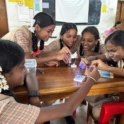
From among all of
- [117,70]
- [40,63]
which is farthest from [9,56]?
[117,70]

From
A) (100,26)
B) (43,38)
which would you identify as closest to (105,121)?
(43,38)

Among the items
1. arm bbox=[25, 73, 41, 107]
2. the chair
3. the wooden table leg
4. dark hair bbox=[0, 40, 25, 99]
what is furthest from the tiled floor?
dark hair bbox=[0, 40, 25, 99]

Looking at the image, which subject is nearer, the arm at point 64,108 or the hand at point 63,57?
the arm at point 64,108

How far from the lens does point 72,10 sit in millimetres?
3215

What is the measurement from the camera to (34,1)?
2.90 meters

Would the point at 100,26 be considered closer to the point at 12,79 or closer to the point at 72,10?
the point at 72,10

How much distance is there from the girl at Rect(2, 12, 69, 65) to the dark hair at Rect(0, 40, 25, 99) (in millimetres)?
578

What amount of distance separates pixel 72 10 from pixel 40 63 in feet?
6.96

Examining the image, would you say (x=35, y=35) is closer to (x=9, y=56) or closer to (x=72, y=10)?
(x=9, y=56)

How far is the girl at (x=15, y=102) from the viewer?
68 centimetres

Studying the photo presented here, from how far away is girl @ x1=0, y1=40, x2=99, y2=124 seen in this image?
68 cm

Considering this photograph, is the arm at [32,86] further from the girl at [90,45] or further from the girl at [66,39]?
the girl at [90,45]

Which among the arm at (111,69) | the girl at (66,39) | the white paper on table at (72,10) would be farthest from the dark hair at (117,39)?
the white paper on table at (72,10)

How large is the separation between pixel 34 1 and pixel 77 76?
221 centimetres
